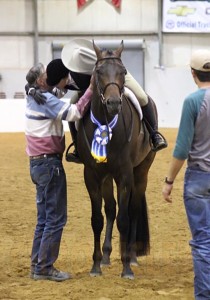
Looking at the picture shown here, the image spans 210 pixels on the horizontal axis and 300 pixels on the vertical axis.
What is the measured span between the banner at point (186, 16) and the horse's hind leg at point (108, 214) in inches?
873

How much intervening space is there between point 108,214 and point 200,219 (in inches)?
98.3

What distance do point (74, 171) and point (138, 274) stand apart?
7030mm

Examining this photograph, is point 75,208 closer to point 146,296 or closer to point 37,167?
point 37,167

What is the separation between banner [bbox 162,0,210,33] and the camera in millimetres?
28266

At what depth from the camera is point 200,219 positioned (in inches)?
188

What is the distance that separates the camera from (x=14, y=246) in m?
7.59

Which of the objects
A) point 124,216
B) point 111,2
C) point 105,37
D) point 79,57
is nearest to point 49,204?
point 124,216

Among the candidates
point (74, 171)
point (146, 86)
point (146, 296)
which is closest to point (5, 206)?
point (74, 171)

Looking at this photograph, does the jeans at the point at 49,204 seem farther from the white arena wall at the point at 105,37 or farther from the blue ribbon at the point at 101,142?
the white arena wall at the point at 105,37

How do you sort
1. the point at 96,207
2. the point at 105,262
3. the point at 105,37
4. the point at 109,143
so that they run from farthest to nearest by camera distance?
the point at 105,37 → the point at 105,262 → the point at 96,207 → the point at 109,143

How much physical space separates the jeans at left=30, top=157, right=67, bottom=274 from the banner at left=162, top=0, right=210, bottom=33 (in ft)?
75.9

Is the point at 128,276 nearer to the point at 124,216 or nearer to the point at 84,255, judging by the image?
the point at 124,216

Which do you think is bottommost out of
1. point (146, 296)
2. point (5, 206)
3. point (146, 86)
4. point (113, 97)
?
point (146, 86)

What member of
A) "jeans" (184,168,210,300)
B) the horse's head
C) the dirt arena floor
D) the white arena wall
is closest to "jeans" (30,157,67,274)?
the dirt arena floor
